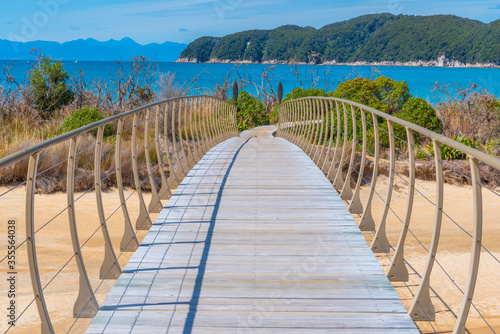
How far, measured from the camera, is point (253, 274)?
3387 mm

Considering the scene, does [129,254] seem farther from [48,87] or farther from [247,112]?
[247,112]

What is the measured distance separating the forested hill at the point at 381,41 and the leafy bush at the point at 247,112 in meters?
51.4

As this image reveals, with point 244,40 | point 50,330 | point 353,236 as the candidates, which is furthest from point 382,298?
point 244,40

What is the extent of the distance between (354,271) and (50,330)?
2.04 meters

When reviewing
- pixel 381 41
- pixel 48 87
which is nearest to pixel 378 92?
pixel 48 87

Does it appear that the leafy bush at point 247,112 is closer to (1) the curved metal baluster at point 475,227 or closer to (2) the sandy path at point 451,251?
(2) the sandy path at point 451,251

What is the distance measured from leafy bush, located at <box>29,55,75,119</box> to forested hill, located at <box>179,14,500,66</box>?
2342 inches

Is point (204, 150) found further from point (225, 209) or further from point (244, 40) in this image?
point (244, 40)

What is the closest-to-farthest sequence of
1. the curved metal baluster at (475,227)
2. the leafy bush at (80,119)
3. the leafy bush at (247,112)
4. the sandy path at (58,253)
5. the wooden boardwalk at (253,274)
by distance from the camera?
the curved metal baluster at (475,227), the wooden boardwalk at (253,274), the sandy path at (58,253), the leafy bush at (80,119), the leafy bush at (247,112)

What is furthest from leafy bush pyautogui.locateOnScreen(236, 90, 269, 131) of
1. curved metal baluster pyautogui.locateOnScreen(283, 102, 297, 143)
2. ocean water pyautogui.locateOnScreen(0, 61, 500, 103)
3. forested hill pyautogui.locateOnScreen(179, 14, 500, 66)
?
forested hill pyautogui.locateOnScreen(179, 14, 500, 66)

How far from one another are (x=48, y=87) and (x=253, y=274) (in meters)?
14.6

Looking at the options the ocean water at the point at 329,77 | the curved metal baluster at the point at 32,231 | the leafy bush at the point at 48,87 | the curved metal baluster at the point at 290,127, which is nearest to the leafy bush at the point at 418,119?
the curved metal baluster at the point at 290,127

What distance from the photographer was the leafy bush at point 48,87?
15.5 meters

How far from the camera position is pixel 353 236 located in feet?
13.5
